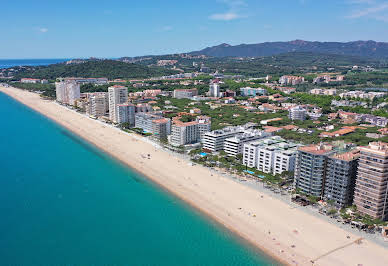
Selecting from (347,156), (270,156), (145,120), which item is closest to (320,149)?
(347,156)

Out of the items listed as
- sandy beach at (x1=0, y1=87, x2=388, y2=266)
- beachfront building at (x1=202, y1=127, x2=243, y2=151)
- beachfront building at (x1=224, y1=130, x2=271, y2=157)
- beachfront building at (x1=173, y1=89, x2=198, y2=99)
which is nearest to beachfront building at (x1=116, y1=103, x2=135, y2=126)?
sandy beach at (x1=0, y1=87, x2=388, y2=266)

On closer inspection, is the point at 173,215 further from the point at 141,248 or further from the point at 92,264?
the point at 92,264

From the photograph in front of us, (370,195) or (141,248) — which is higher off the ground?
(370,195)

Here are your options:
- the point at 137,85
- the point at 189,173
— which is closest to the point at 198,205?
the point at 189,173

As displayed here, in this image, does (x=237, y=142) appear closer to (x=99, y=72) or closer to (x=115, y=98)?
(x=115, y=98)

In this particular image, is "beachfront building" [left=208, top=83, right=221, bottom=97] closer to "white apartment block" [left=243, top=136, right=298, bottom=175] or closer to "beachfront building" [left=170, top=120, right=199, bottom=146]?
"beachfront building" [left=170, top=120, right=199, bottom=146]
